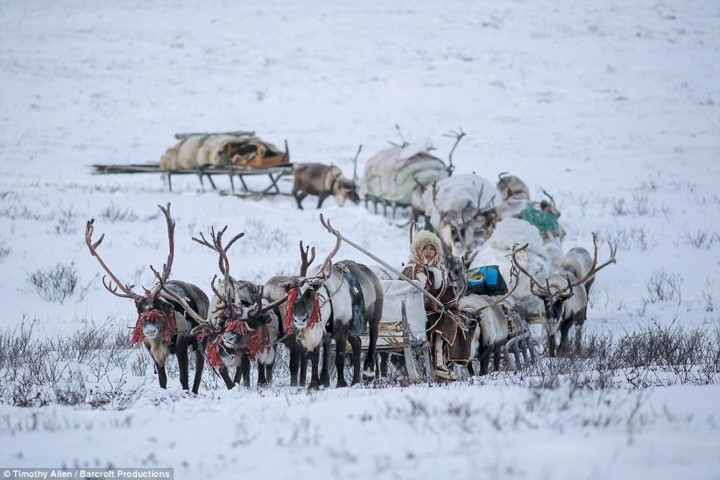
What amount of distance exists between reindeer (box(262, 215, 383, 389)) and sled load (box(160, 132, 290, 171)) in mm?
16317

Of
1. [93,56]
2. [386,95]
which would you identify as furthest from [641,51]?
[93,56]

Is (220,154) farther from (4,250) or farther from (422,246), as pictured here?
(422,246)

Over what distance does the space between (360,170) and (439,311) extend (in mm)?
20115

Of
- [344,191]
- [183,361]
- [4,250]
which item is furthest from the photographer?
[344,191]

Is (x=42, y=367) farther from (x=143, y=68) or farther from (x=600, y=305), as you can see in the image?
(x=143, y=68)

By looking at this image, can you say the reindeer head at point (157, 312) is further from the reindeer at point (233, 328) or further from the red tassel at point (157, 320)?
the reindeer at point (233, 328)

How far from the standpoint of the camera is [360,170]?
2952 centimetres

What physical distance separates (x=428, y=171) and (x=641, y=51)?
28.1m

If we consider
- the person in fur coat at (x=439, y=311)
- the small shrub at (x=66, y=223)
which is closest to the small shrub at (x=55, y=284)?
the small shrub at (x=66, y=223)

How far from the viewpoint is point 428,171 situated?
21.9 meters

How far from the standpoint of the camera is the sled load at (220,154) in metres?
25.0

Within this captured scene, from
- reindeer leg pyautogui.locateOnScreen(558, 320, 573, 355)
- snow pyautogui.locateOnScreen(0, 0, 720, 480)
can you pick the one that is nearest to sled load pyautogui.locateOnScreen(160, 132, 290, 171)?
snow pyautogui.locateOnScreen(0, 0, 720, 480)

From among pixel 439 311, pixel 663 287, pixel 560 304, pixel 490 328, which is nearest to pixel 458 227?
pixel 663 287

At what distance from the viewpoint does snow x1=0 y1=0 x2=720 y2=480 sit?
5.36 m
